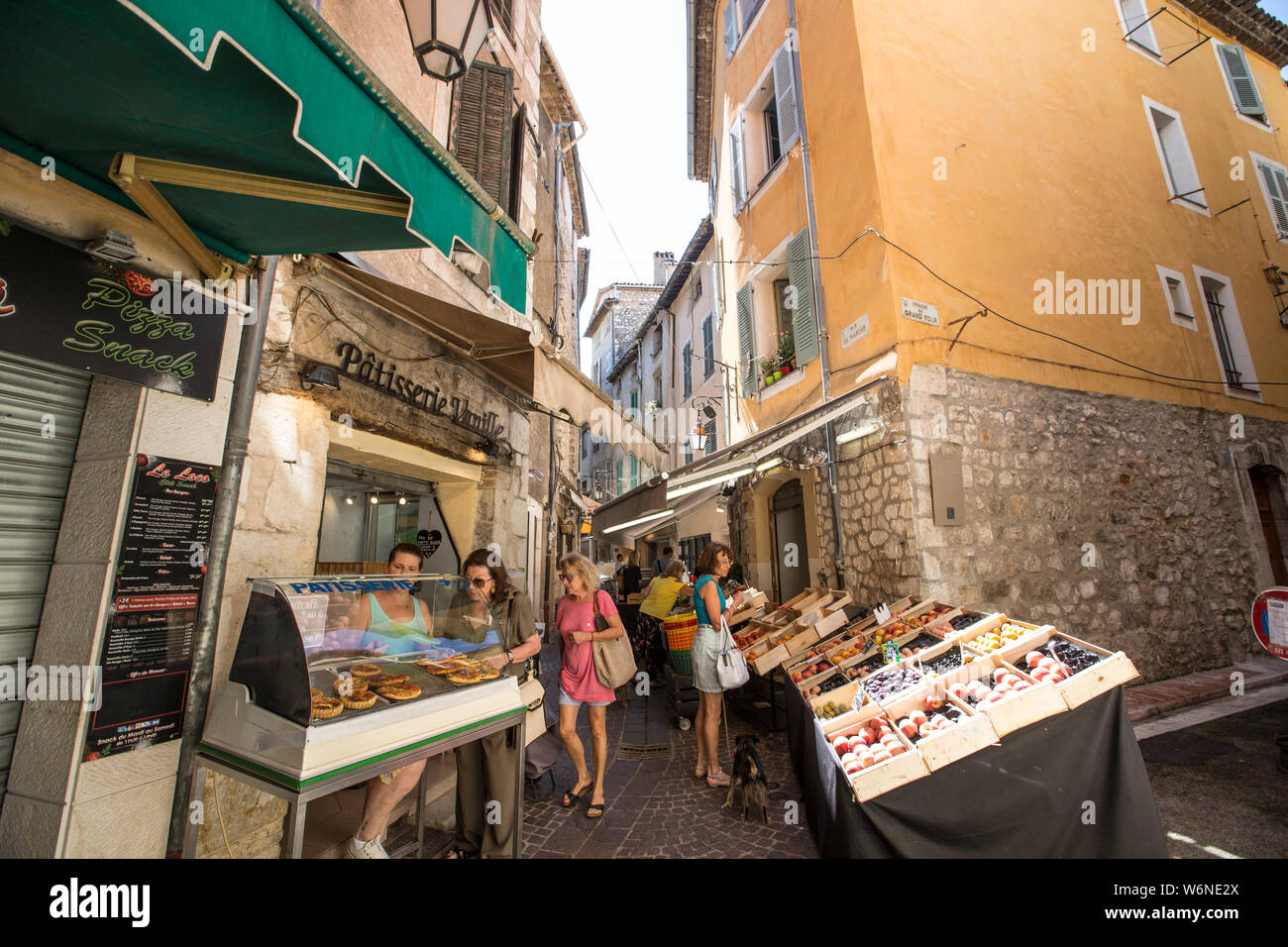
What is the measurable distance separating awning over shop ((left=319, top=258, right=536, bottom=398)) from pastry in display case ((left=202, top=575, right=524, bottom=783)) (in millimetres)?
1949

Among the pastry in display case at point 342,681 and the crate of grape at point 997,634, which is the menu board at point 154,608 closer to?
the pastry in display case at point 342,681

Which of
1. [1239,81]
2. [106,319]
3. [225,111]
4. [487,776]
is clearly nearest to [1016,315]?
[487,776]

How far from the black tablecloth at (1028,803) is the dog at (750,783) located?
26.5 inches

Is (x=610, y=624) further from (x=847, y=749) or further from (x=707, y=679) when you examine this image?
(x=847, y=749)

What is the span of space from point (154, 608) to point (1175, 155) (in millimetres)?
14786

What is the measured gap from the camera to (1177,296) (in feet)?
27.0

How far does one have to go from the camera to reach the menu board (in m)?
2.39

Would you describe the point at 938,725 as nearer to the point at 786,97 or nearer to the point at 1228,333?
the point at 786,97

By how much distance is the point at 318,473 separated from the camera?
3451mm

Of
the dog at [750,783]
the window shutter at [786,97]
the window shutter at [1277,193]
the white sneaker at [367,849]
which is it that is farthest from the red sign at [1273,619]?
the window shutter at [1277,193]

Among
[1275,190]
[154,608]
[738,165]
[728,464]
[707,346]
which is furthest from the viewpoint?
[707,346]

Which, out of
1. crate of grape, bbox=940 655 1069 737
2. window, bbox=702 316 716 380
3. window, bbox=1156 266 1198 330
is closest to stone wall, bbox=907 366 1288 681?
window, bbox=1156 266 1198 330

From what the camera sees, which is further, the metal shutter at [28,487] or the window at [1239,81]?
the window at [1239,81]

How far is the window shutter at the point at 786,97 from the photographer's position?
7.83m
